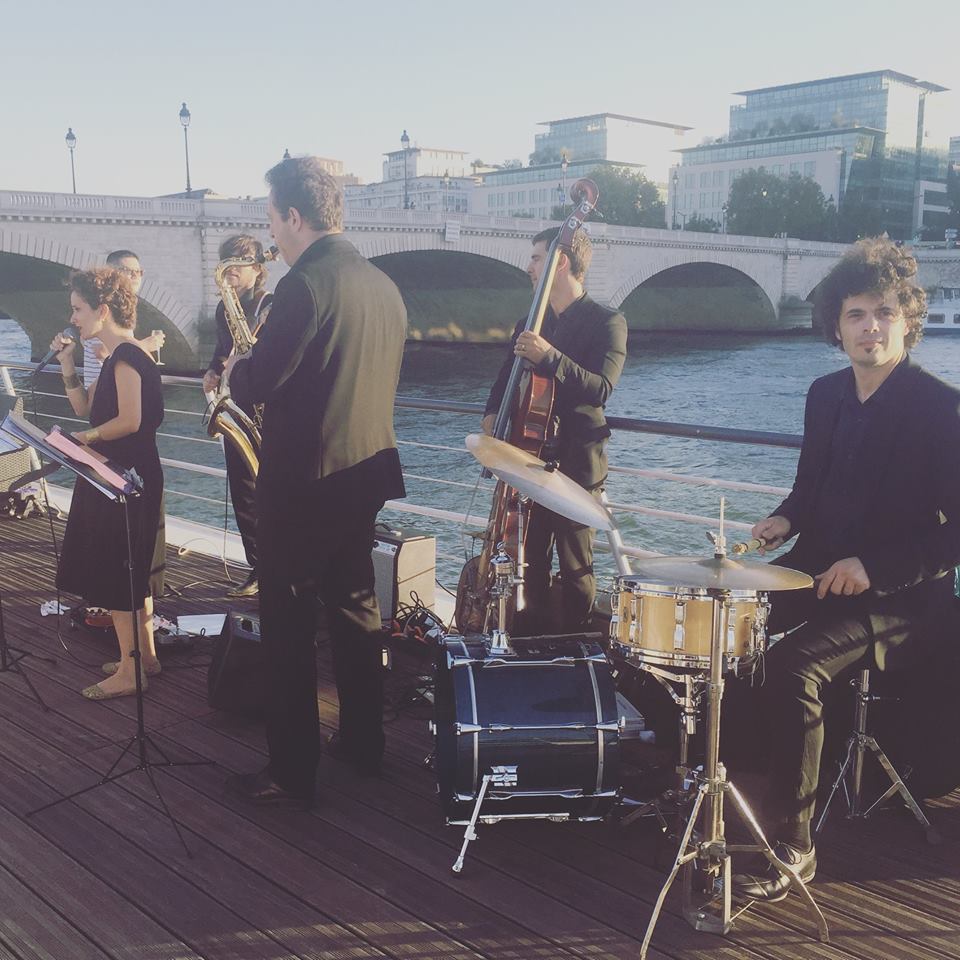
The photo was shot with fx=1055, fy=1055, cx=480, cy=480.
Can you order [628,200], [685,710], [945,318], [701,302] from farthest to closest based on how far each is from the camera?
1. [628,200]
2. [701,302]
3. [945,318]
4. [685,710]

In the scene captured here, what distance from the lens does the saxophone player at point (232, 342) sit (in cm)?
546

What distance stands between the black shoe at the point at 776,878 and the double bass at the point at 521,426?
1243mm

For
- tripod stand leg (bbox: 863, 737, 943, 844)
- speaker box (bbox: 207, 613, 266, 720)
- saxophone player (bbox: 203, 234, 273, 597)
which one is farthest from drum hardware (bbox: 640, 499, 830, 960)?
saxophone player (bbox: 203, 234, 273, 597)

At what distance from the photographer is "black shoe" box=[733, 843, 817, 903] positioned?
271 centimetres

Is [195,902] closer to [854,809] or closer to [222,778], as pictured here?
[222,778]

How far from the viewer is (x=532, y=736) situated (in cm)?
285

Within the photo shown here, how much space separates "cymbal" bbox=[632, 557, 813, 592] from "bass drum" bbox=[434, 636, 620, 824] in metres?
0.50

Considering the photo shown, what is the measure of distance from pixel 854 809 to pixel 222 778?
76.9 inches

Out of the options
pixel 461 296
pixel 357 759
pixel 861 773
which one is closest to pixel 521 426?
pixel 357 759

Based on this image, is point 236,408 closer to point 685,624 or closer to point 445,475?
point 685,624

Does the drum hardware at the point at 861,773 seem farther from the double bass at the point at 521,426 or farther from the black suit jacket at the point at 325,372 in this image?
the black suit jacket at the point at 325,372

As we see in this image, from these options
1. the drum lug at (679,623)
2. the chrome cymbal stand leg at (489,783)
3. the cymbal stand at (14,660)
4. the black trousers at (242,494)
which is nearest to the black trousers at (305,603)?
the chrome cymbal stand leg at (489,783)

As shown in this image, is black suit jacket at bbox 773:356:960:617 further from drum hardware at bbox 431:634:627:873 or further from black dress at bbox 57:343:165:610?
black dress at bbox 57:343:165:610

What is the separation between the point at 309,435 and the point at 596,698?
1095 millimetres
